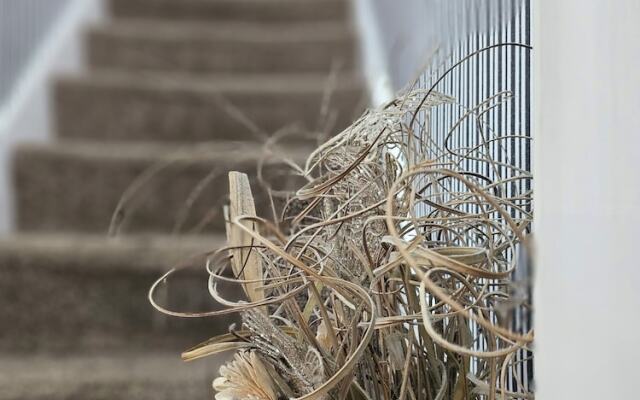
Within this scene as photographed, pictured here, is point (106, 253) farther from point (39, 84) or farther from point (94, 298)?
point (39, 84)

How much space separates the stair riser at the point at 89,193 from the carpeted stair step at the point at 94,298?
222 millimetres

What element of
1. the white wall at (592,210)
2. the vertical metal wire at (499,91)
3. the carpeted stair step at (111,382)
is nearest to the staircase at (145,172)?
the carpeted stair step at (111,382)

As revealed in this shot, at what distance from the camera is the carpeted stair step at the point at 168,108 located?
1.49 metres

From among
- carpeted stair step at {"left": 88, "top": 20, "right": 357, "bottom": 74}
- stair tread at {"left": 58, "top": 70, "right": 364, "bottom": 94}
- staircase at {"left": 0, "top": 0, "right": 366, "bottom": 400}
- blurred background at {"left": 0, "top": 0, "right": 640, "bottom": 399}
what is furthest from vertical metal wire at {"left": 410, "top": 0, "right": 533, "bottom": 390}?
carpeted stair step at {"left": 88, "top": 20, "right": 357, "bottom": 74}

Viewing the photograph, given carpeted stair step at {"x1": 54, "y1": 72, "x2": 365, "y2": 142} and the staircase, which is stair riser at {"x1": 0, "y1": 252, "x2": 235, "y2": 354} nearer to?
the staircase

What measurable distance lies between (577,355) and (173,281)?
0.85 metres

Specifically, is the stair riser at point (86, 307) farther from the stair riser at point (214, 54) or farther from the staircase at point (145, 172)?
the stair riser at point (214, 54)

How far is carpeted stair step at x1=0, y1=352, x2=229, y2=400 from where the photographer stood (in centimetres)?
92

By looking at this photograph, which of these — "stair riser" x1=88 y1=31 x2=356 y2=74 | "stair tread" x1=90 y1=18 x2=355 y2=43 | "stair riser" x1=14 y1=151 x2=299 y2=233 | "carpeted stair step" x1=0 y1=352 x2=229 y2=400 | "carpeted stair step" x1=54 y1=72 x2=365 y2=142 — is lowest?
"carpeted stair step" x1=0 y1=352 x2=229 y2=400

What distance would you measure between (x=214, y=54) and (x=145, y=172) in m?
0.55

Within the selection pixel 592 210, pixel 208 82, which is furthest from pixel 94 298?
pixel 592 210

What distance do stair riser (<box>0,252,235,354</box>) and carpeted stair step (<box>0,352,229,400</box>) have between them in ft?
0.25

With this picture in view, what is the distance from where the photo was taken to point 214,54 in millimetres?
1731

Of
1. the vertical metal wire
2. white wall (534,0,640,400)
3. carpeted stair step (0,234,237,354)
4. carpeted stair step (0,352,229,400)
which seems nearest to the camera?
white wall (534,0,640,400)
